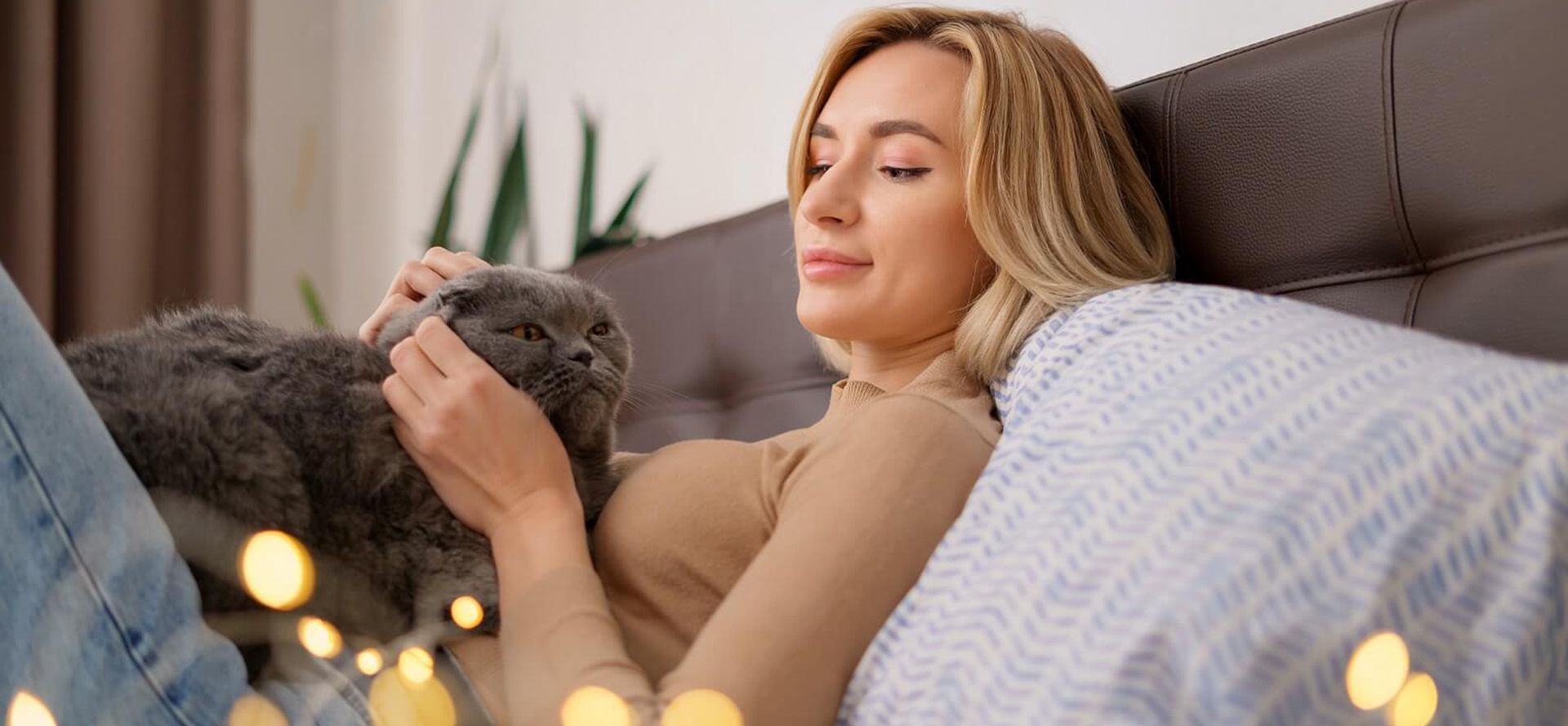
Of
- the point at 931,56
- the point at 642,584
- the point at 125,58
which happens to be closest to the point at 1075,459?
the point at 642,584

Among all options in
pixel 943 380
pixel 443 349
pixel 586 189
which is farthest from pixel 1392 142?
pixel 586 189

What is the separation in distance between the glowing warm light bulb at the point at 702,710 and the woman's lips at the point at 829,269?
0.51 meters

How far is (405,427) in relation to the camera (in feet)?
3.09

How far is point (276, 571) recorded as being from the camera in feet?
2.63

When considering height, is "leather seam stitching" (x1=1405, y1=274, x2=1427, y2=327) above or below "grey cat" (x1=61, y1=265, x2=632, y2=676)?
above

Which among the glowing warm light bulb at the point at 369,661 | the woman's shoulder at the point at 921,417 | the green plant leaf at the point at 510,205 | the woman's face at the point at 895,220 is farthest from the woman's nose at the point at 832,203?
the green plant leaf at the point at 510,205

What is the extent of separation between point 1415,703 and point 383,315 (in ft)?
2.99

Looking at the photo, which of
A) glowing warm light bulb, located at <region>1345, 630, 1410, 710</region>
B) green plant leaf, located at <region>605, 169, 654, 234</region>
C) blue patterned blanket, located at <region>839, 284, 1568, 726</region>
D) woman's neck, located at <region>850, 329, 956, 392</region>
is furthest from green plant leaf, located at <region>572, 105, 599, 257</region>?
glowing warm light bulb, located at <region>1345, 630, 1410, 710</region>

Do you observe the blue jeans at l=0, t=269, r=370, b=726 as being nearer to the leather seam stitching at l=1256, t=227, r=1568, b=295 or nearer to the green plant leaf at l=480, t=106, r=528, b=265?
the leather seam stitching at l=1256, t=227, r=1568, b=295

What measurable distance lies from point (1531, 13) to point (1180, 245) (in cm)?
35

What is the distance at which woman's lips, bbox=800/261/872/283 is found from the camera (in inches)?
44.4

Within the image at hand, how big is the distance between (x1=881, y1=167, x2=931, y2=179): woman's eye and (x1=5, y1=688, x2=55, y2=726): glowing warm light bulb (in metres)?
0.81

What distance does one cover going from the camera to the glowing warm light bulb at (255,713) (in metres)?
0.75

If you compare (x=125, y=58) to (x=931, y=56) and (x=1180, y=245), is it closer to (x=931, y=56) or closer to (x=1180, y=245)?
(x=931, y=56)
